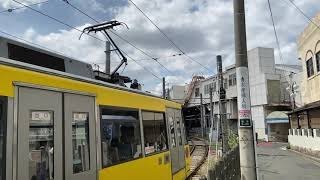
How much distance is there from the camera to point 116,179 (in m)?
8.45

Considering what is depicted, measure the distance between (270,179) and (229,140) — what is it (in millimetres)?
8814

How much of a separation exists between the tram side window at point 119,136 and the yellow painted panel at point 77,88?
8.3 inches

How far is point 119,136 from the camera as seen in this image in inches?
355

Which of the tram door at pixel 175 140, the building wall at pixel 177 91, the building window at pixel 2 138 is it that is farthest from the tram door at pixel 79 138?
the building wall at pixel 177 91

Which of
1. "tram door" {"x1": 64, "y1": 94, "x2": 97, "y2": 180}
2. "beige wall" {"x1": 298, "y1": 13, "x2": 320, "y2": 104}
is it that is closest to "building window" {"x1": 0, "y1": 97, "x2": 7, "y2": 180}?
"tram door" {"x1": 64, "y1": 94, "x2": 97, "y2": 180}

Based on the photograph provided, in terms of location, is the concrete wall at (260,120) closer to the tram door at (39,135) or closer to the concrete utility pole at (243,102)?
the concrete utility pole at (243,102)

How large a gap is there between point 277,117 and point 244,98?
156 feet

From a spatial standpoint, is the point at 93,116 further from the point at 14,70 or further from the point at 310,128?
the point at 310,128

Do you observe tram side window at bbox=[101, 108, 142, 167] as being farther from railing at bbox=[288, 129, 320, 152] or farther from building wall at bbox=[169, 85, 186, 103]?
building wall at bbox=[169, 85, 186, 103]

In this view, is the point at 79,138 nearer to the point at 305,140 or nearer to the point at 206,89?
the point at 305,140

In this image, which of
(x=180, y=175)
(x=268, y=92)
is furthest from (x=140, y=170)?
(x=268, y=92)

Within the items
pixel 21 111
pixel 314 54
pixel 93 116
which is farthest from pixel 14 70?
pixel 314 54

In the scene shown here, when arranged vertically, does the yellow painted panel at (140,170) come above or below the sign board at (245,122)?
below

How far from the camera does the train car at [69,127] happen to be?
225 inches
